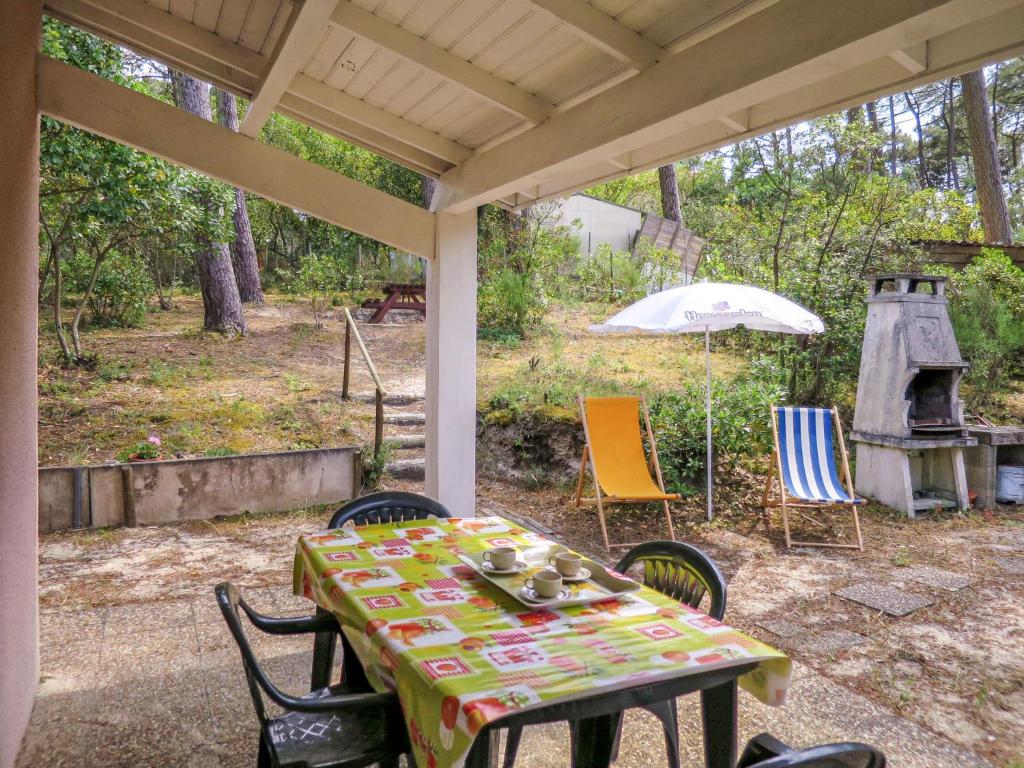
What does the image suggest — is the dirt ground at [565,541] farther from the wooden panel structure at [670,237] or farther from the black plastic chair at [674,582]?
the wooden panel structure at [670,237]

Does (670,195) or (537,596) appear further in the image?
(670,195)

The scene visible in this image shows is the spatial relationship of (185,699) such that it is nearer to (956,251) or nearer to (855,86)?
(855,86)

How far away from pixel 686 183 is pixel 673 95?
63.0 feet

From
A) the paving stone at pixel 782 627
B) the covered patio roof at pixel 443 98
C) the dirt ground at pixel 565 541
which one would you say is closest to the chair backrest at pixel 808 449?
Answer: the dirt ground at pixel 565 541

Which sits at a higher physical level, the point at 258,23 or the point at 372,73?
the point at 258,23

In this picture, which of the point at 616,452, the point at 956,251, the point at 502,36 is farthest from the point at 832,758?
the point at 956,251

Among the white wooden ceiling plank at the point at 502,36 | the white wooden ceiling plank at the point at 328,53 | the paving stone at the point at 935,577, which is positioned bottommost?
the paving stone at the point at 935,577

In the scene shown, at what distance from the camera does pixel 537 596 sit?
74.4 inches

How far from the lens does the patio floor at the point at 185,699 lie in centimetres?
245

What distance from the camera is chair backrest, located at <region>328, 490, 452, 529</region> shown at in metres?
2.85

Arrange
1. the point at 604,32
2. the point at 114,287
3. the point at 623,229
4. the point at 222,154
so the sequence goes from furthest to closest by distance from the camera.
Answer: the point at 623,229 → the point at 114,287 → the point at 222,154 → the point at 604,32

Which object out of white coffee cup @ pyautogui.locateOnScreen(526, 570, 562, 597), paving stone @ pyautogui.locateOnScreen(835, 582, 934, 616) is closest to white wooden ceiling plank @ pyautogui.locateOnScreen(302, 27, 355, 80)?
white coffee cup @ pyautogui.locateOnScreen(526, 570, 562, 597)

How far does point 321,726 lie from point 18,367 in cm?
170

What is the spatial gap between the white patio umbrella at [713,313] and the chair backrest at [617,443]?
554 millimetres
